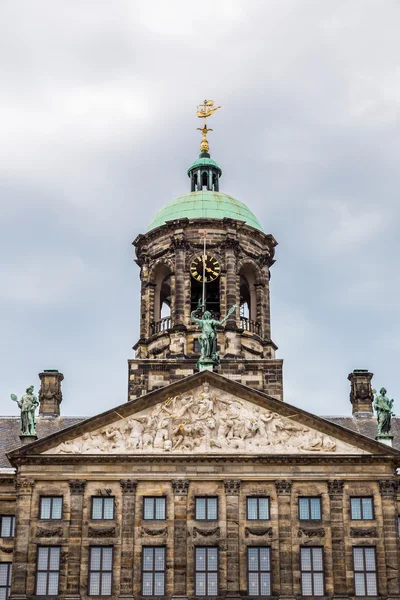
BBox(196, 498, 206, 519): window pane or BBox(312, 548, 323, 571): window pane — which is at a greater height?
BBox(196, 498, 206, 519): window pane

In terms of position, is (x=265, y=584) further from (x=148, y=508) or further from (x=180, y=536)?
(x=148, y=508)

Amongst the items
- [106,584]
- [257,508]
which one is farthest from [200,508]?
[106,584]

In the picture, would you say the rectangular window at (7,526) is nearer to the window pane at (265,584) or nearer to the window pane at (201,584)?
the window pane at (201,584)

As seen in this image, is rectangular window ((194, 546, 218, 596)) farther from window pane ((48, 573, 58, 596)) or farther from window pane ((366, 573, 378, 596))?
window pane ((366, 573, 378, 596))

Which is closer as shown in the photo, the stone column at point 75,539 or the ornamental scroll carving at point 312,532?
the stone column at point 75,539

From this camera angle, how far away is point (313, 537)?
40.1 metres

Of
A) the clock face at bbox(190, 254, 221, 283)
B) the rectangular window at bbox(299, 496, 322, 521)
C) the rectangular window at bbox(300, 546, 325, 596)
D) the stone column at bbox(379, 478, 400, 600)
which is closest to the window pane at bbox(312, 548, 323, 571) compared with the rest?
the rectangular window at bbox(300, 546, 325, 596)

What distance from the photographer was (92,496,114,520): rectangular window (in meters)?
40.4

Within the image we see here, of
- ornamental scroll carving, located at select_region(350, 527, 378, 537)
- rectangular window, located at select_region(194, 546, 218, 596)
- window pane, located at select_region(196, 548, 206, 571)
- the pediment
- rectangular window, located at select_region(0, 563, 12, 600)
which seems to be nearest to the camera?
rectangular window, located at select_region(194, 546, 218, 596)

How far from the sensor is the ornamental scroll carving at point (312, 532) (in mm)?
40094

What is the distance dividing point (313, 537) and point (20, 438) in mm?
11809

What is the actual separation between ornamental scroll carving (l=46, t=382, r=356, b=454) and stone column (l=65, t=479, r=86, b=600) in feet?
4.53

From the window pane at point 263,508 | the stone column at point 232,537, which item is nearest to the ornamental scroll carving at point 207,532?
the stone column at point 232,537

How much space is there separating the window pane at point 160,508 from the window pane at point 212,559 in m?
2.12
